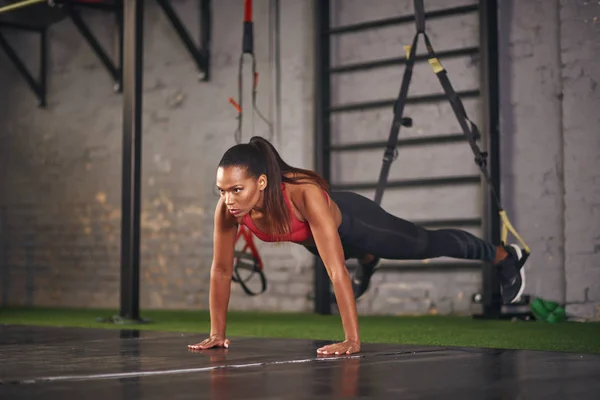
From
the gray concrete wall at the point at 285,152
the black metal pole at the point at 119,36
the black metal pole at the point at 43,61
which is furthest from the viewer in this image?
the black metal pole at the point at 43,61

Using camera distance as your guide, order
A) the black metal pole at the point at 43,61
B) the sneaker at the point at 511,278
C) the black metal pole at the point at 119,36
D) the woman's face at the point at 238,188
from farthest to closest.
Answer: the black metal pole at the point at 43,61, the black metal pole at the point at 119,36, the sneaker at the point at 511,278, the woman's face at the point at 238,188

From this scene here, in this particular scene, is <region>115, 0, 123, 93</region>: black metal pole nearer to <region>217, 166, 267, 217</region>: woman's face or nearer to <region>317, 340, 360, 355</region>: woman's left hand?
<region>217, 166, 267, 217</region>: woman's face

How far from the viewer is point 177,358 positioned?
3068mm

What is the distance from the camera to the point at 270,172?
3.14 meters

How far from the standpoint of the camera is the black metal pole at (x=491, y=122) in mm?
6094

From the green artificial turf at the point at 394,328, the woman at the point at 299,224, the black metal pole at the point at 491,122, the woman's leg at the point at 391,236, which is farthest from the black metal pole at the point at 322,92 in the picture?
the woman at the point at 299,224

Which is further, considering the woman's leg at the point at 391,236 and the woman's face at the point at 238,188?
the woman's leg at the point at 391,236

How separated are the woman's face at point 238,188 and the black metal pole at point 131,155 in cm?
288

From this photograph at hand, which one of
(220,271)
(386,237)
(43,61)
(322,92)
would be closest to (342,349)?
(220,271)

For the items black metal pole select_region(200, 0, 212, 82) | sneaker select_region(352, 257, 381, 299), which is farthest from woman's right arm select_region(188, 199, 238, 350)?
black metal pole select_region(200, 0, 212, 82)

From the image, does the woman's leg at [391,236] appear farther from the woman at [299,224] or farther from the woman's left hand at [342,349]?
the woman's left hand at [342,349]

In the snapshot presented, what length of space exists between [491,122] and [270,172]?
3365mm

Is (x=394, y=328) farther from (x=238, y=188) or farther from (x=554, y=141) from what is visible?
(x=238, y=188)

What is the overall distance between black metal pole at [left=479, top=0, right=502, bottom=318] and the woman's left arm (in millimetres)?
3105
